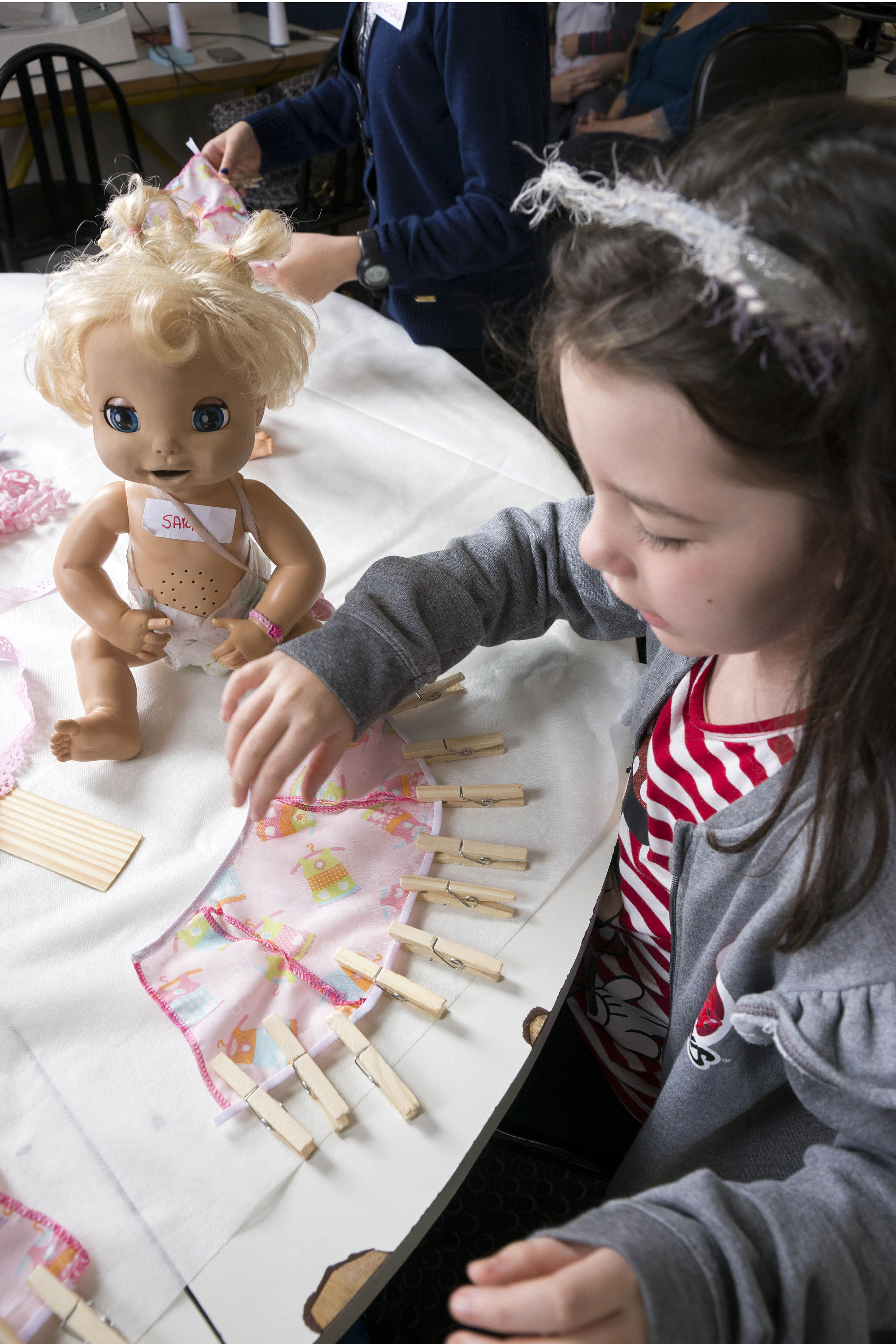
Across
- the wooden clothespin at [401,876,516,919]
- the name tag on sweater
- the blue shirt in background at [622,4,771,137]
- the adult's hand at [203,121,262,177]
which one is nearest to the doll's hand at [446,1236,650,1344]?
the wooden clothespin at [401,876,516,919]

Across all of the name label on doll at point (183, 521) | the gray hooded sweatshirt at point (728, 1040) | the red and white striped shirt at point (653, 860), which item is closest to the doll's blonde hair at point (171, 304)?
the name label on doll at point (183, 521)

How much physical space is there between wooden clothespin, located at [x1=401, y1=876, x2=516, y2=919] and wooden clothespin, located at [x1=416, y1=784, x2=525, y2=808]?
0.08m

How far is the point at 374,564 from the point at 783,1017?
0.47m

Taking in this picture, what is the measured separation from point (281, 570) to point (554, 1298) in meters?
Result: 0.59

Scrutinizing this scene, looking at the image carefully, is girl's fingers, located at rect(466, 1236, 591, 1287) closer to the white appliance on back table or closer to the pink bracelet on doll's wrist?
the pink bracelet on doll's wrist

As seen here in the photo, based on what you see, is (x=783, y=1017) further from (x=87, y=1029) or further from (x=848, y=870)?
A: (x=87, y=1029)

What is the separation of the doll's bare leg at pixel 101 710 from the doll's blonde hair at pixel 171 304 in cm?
20

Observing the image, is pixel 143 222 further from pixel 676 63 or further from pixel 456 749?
pixel 676 63

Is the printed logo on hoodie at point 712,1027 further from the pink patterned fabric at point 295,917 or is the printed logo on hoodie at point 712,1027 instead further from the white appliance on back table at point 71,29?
the white appliance on back table at point 71,29

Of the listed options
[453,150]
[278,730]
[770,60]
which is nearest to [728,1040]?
[278,730]

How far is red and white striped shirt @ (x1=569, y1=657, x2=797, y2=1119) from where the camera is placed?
0.69 m

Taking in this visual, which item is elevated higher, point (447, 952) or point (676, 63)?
point (676, 63)

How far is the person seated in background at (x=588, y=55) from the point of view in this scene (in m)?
2.95

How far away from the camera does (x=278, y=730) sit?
69 centimetres
